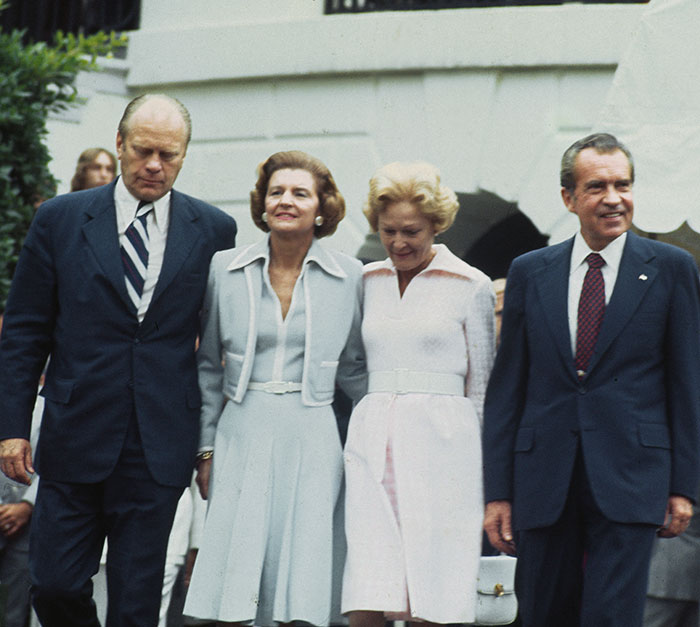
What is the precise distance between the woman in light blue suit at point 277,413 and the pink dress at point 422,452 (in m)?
0.12

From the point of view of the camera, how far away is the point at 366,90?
1066 cm

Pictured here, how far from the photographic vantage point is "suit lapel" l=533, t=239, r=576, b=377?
17.8 ft

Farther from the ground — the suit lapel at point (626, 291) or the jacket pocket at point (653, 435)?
the suit lapel at point (626, 291)

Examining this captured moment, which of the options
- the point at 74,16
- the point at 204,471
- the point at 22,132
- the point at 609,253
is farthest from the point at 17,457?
the point at 74,16

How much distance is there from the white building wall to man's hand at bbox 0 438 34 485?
5.11m

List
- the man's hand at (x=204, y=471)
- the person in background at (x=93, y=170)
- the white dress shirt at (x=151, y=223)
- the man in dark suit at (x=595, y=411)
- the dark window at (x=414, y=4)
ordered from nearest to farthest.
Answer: the man in dark suit at (x=595, y=411), the white dress shirt at (x=151, y=223), the man's hand at (x=204, y=471), the person in background at (x=93, y=170), the dark window at (x=414, y=4)

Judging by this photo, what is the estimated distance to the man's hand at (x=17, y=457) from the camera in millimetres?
5668

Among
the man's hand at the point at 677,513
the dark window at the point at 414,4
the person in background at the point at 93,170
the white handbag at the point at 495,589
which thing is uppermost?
the dark window at the point at 414,4

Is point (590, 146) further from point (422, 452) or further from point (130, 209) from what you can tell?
point (130, 209)

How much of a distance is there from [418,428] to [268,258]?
2.95 feet

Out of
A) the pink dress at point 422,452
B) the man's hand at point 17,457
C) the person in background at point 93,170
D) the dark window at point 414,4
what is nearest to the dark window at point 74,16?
the dark window at point 414,4

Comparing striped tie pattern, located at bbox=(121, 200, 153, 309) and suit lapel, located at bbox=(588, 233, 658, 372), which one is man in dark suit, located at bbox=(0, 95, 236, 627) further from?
suit lapel, located at bbox=(588, 233, 658, 372)

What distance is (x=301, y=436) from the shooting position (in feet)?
19.0

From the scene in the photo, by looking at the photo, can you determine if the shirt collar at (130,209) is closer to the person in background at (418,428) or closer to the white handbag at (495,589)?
the person in background at (418,428)
